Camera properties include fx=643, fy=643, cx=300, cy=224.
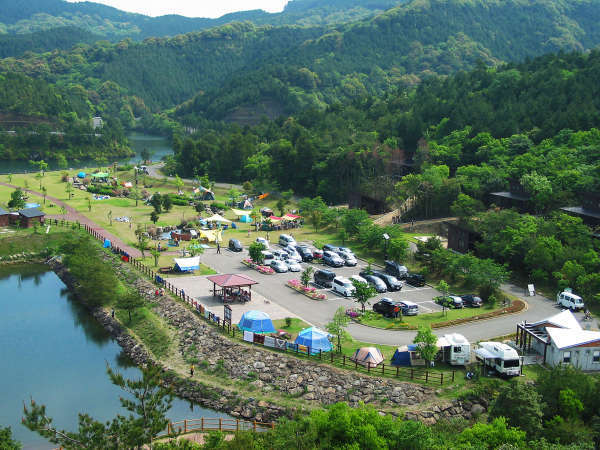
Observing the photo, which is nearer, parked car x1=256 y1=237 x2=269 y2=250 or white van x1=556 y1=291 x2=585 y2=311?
white van x1=556 y1=291 x2=585 y2=311

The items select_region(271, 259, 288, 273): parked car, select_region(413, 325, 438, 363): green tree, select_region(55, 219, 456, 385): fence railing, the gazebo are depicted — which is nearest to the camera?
select_region(55, 219, 456, 385): fence railing

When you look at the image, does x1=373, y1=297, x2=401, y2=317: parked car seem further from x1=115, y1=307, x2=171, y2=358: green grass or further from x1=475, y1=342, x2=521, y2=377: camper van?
x1=115, y1=307, x2=171, y2=358: green grass

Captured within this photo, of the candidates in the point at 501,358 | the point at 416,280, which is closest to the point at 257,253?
the point at 416,280

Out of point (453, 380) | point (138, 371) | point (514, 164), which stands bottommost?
point (138, 371)

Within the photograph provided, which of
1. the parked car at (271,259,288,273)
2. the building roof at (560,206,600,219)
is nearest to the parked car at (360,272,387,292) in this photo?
the parked car at (271,259,288,273)

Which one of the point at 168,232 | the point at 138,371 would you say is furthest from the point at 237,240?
the point at 138,371

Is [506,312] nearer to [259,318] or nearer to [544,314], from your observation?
[544,314]

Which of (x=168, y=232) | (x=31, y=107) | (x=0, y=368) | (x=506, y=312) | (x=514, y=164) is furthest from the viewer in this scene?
(x=31, y=107)
